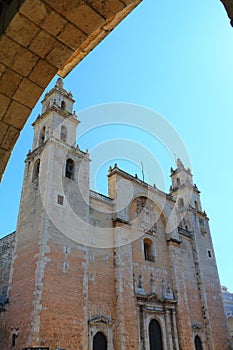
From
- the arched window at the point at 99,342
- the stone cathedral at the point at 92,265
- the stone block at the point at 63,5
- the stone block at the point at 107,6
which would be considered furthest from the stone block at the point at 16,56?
the arched window at the point at 99,342

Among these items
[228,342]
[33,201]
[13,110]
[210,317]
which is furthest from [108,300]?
[13,110]

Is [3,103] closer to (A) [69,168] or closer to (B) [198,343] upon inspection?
(A) [69,168]

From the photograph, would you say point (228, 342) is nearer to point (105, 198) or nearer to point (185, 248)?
point (185, 248)

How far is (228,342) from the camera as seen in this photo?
24.3 meters

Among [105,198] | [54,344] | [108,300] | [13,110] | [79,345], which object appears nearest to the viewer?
[13,110]

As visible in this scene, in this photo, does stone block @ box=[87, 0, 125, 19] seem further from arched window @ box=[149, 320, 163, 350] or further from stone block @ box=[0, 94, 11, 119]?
arched window @ box=[149, 320, 163, 350]

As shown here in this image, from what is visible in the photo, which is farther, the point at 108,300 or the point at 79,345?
the point at 108,300

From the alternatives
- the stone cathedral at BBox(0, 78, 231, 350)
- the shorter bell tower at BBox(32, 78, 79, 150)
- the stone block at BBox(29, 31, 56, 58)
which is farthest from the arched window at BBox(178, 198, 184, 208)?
the stone block at BBox(29, 31, 56, 58)

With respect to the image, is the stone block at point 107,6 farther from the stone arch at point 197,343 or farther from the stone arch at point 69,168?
the stone arch at point 197,343

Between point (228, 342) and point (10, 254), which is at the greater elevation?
point (10, 254)

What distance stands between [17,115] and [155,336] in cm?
1989

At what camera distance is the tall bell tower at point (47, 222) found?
44.7 feet

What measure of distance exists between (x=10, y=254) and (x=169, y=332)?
38.1 ft

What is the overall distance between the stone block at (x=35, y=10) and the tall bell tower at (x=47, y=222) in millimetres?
13372
